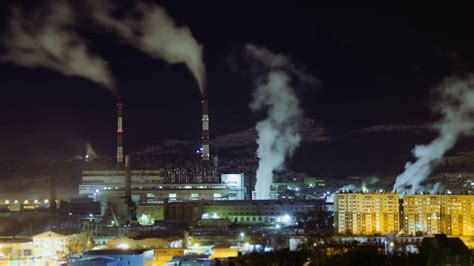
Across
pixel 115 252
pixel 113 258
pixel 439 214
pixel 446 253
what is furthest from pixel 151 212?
pixel 446 253

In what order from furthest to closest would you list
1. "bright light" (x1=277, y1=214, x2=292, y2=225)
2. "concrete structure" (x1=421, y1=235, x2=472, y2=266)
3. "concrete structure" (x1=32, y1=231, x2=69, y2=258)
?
"bright light" (x1=277, y1=214, x2=292, y2=225), "concrete structure" (x1=32, y1=231, x2=69, y2=258), "concrete structure" (x1=421, y1=235, x2=472, y2=266)

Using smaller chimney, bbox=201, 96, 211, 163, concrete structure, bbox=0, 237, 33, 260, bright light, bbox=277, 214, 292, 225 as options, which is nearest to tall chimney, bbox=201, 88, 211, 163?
smaller chimney, bbox=201, 96, 211, 163

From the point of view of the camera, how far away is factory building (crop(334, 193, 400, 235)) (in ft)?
41.4

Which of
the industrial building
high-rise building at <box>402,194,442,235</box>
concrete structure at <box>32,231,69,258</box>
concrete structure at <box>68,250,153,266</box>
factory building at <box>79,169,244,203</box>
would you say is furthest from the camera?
→ factory building at <box>79,169,244,203</box>

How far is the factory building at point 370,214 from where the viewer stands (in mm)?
12625

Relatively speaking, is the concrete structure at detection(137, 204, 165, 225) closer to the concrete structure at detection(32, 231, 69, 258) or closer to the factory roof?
the concrete structure at detection(32, 231, 69, 258)

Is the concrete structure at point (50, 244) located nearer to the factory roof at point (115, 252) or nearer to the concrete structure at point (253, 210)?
the factory roof at point (115, 252)

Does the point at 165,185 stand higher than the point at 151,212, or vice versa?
the point at 165,185

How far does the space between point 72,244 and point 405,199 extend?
524 cm

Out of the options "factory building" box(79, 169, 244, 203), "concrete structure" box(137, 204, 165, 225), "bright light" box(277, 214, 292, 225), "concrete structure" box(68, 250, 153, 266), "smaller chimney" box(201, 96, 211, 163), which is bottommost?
"concrete structure" box(68, 250, 153, 266)

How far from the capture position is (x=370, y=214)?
12773mm

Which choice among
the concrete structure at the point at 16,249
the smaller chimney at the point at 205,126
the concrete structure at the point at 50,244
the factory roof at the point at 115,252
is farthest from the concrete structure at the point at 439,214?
the smaller chimney at the point at 205,126

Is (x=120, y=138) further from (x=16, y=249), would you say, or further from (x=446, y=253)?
(x=446, y=253)

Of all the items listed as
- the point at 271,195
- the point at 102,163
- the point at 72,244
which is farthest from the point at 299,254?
the point at 102,163
